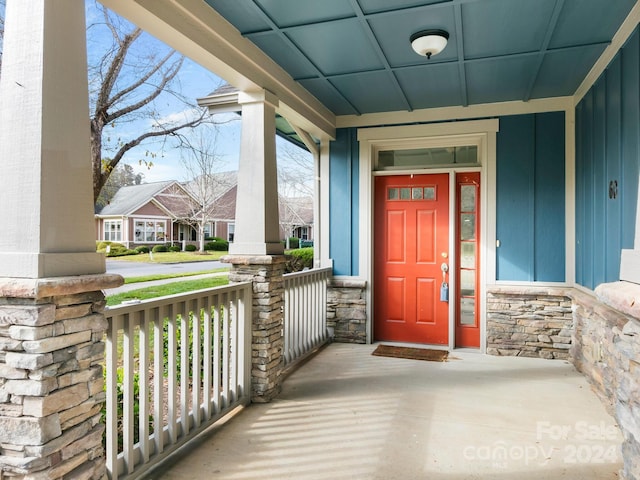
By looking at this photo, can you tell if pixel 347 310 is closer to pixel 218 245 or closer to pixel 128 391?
pixel 218 245

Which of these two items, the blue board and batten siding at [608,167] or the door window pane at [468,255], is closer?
the blue board and batten siding at [608,167]

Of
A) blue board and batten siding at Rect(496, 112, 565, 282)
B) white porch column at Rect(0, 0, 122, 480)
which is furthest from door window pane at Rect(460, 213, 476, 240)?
white porch column at Rect(0, 0, 122, 480)

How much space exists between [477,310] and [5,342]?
14.7ft

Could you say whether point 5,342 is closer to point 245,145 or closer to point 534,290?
point 245,145

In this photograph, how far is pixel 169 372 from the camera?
2.44m

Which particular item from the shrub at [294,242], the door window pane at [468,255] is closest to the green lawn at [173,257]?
the door window pane at [468,255]

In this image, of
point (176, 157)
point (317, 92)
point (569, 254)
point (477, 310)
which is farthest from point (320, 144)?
point (569, 254)

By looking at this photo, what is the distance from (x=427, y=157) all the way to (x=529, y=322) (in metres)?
2.17

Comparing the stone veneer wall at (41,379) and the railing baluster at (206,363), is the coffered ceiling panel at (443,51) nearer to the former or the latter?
the railing baluster at (206,363)

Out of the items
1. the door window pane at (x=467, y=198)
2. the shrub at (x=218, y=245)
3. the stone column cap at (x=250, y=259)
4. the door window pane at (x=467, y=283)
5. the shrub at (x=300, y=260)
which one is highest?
the door window pane at (x=467, y=198)

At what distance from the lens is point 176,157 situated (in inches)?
155

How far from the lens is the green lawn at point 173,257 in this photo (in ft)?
9.32

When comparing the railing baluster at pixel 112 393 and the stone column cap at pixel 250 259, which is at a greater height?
the stone column cap at pixel 250 259

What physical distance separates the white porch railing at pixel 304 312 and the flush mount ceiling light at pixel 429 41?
221 cm
